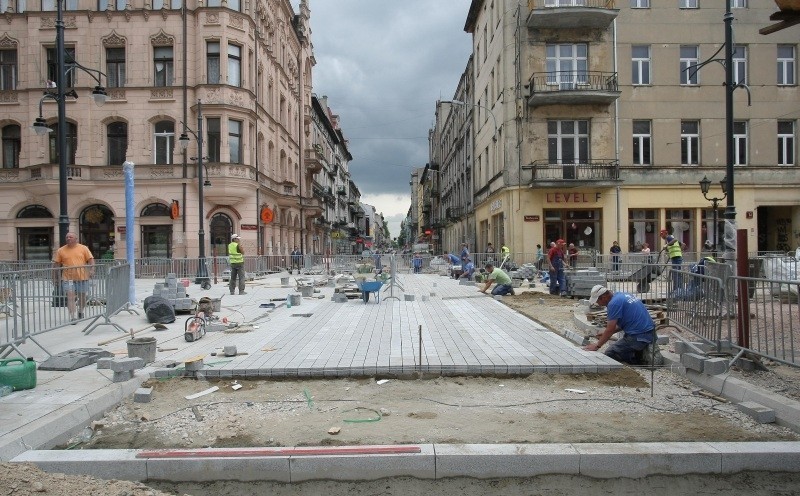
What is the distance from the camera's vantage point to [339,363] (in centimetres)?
718

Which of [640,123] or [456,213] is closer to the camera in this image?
[640,123]

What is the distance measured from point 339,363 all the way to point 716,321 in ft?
17.0

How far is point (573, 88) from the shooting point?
90.7 feet

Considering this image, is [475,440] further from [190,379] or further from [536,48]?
[536,48]

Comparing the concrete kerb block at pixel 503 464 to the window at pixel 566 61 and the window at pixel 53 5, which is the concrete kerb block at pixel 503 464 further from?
the window at pixel 53 5

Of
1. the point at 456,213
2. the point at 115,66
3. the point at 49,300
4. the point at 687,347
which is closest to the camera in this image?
the point at 687,347

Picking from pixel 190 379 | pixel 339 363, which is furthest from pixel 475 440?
pixel 190 379

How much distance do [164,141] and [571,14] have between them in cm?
2292

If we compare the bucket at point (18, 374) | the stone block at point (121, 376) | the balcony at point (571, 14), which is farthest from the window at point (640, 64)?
the bucket at point (18, 374)

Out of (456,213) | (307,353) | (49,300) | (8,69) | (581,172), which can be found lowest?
(307,353)

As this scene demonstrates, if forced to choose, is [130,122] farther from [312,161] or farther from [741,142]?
[741,142]

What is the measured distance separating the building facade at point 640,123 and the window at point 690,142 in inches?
2.1

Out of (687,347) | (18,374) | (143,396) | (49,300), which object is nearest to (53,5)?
(49,300)

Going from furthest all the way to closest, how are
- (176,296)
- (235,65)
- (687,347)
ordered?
(235,65) < (176,296) < (687,347)
